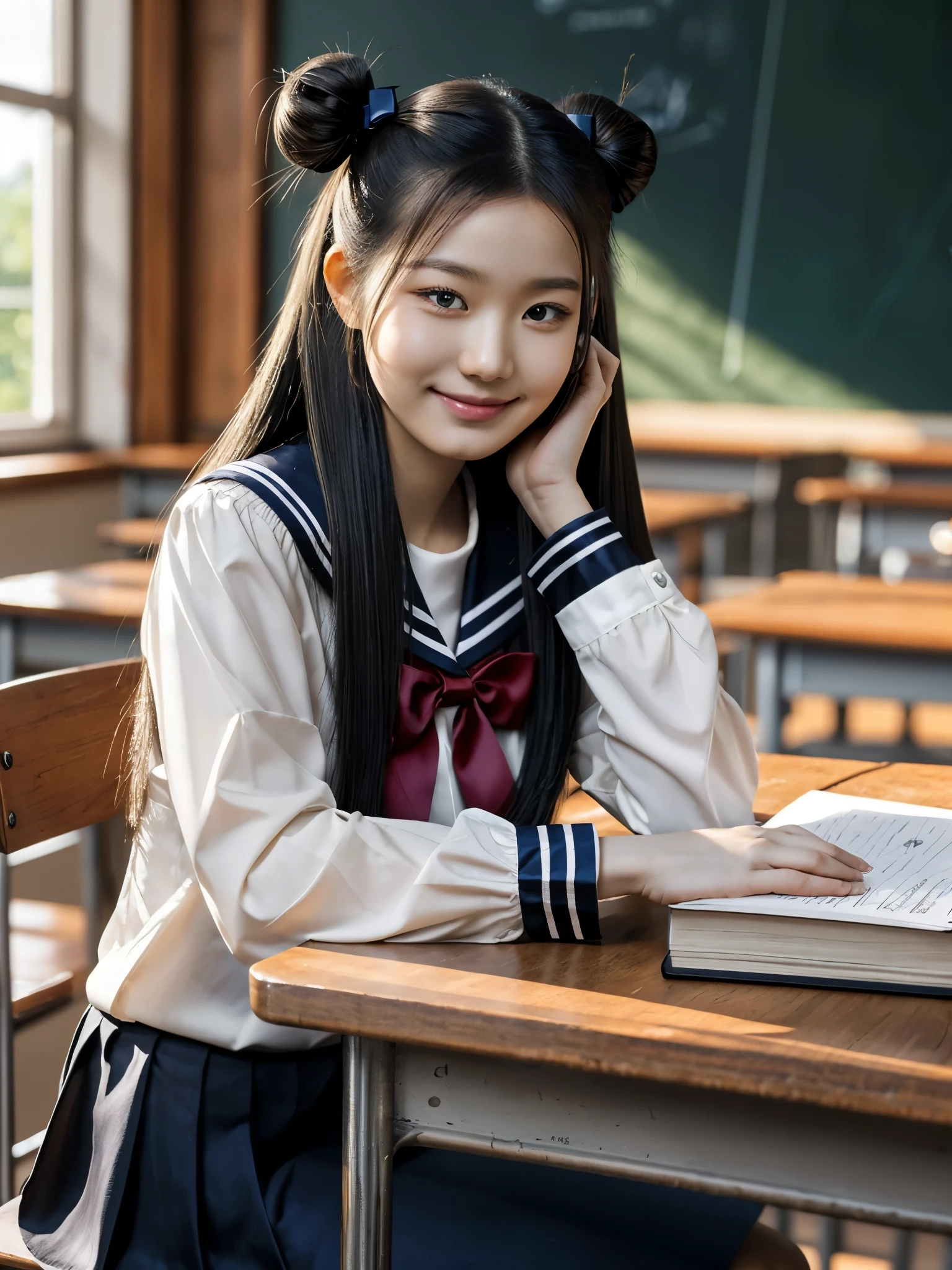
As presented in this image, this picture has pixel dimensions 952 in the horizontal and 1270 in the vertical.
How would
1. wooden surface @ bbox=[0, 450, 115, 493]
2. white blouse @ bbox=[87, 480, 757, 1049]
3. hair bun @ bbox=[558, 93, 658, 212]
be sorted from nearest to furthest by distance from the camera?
white blouse @ bbox=[87, 480, 757, 1049]
hair bun @ bbox=[558, 93, 658, 212]
wooden surface @ bbox=[0, 450, 115, 493]

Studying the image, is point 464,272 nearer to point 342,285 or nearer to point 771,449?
point 342,285

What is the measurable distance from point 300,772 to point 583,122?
0.53 m

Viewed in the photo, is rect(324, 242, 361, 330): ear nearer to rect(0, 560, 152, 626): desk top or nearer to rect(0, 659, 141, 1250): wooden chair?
rect(0, 659, 141, 1250): wooden chair

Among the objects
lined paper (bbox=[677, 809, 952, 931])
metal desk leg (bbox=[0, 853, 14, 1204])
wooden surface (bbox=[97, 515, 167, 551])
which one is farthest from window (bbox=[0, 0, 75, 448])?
lined paper (bbox=[677, 809, 952, 931])

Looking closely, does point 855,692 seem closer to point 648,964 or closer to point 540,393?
point 540,393

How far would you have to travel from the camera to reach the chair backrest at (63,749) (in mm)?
1221

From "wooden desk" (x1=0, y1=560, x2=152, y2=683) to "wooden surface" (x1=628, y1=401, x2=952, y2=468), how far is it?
9.03ft

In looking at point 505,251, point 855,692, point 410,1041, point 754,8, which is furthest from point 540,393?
point 754,8

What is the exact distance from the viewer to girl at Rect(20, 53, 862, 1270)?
918 millimetres

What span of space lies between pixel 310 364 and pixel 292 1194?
0.60 meters

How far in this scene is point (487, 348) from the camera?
1.01 m

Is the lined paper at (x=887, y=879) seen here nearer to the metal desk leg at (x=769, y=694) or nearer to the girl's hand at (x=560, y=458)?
the girl's hand at (x=560, y=458)

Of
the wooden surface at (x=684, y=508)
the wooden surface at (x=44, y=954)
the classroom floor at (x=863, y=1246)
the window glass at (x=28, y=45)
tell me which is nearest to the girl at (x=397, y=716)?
the wooden surface at (x=44, y=954)

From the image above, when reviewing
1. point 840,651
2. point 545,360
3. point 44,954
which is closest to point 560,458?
point 545,360
